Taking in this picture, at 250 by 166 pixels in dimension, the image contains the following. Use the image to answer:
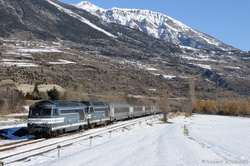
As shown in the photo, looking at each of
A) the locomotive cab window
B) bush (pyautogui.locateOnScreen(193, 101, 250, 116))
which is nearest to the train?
the locomotive cab window

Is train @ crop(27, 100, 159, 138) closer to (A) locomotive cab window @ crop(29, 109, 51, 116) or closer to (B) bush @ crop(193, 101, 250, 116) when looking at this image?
(A) locomotive cab window @ crop(29, 109, 51, 116)

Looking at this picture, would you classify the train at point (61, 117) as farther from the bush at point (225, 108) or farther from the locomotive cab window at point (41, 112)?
the bush at point (225, 108)

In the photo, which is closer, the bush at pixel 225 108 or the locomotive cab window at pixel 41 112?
the locomotive cab window at pixel 41 112

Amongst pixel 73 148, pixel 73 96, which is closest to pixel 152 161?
pixel 73 148

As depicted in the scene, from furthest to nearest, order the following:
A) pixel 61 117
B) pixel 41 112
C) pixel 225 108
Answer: pixel 225 108 → pixel 61 117 → pixel 41 112

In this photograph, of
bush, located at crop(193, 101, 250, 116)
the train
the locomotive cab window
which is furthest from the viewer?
bush, located at crop(193, 101, 250, 116)

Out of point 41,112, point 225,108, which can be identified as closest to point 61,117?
point 41,112

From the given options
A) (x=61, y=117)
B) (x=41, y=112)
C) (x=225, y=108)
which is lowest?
(x=61, y=117)

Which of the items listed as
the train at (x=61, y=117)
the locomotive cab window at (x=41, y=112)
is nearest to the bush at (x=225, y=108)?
the train at (x=61, y=117)

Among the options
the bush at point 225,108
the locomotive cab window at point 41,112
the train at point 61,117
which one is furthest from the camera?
the bush at point 225,108

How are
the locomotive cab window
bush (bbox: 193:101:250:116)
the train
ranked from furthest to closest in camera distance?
bush (bbox: 193:101:250:116) → the locomotive cab window → the train

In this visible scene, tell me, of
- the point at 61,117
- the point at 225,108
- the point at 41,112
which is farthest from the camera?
the point at 225,108

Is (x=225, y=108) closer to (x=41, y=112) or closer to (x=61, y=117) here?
(x=61, y=117)

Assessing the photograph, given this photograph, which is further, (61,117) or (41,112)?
(61,117)
